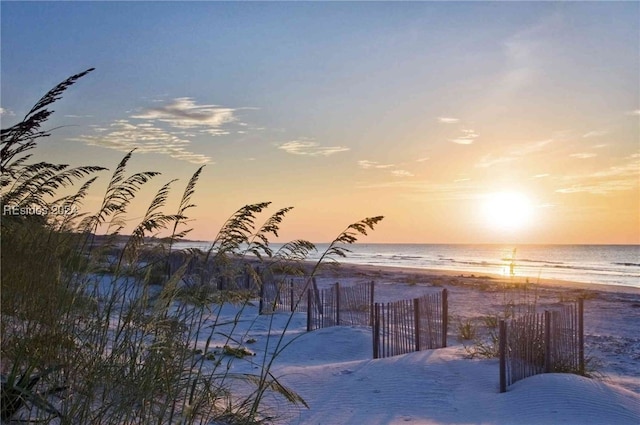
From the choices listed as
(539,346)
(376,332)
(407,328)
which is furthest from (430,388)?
(407,328)

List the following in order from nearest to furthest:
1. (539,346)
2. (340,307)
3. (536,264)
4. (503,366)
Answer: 1. (503,366)
2. (539,346)
3. (340,307)
4. (536,264)

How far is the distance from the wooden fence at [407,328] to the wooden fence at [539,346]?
1.99m

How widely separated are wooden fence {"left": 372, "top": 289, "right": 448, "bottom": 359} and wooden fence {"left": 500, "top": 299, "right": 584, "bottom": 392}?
1.99 m

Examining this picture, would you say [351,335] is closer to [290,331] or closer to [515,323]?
[290,331]

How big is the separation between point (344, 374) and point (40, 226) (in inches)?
212

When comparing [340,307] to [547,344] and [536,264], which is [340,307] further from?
[536,264]

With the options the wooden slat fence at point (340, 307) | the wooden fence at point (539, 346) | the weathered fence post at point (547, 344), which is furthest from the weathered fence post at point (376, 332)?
the wooden slat fence at point (340, 307)

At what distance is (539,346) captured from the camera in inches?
341

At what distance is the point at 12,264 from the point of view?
3.78 metres

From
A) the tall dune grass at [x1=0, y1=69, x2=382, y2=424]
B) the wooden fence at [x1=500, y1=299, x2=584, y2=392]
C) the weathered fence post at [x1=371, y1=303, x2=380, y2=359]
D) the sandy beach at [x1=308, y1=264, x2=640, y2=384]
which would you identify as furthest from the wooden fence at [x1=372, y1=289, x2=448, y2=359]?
the tall dune grass at [x1=0, y1=69, x2=382, y2=424]

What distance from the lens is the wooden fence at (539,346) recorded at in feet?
26.9

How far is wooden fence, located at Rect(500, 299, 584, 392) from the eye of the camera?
8.20 meters

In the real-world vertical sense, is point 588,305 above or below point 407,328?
A: below

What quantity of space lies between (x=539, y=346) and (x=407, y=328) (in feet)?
8.04
